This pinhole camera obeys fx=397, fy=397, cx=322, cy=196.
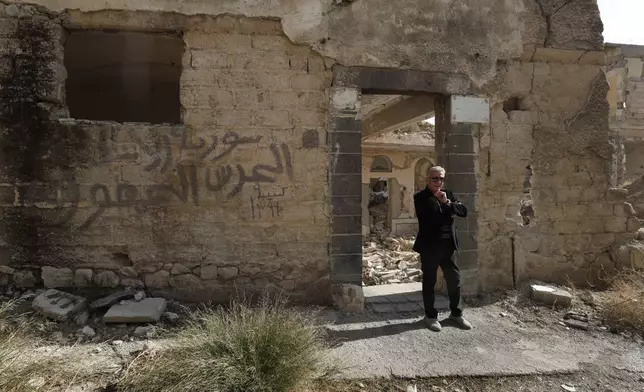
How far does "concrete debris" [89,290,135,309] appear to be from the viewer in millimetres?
3941

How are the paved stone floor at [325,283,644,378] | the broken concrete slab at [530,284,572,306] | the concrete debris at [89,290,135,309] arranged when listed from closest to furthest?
1. the paved stone floor at [325,283,644,378]
2. the concrete debris at [89,290,135,309]
3. the broken concrete slab at [530,284,572,306]

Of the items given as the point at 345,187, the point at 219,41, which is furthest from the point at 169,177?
the point at 345,187

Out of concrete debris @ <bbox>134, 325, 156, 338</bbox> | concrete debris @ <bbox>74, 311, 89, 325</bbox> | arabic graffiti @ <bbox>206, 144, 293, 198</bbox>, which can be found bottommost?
concrete debris @ <bbox>134, 325, 156, 338</bbox>

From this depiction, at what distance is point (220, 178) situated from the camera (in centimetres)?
431

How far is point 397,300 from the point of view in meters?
4.78

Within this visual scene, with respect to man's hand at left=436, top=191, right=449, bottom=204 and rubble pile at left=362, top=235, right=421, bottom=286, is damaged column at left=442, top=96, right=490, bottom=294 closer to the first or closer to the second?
man's hand at left=436, top=191, right=449, bottom=204

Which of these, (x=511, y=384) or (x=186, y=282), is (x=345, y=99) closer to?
(x=186, y=282)

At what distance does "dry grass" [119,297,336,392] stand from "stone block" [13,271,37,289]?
1956 millimetres

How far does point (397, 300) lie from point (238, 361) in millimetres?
2623

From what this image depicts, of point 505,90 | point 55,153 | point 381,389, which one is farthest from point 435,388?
point 55,153

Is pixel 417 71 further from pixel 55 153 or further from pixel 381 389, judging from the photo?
pixel 55 153

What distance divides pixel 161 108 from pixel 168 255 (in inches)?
163

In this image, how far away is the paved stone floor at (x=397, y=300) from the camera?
4511 mm

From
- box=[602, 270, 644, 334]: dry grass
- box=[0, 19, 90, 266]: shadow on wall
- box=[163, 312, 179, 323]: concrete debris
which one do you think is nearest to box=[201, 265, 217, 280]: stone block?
box=[163, 312, 179, 323]: concrete debris
